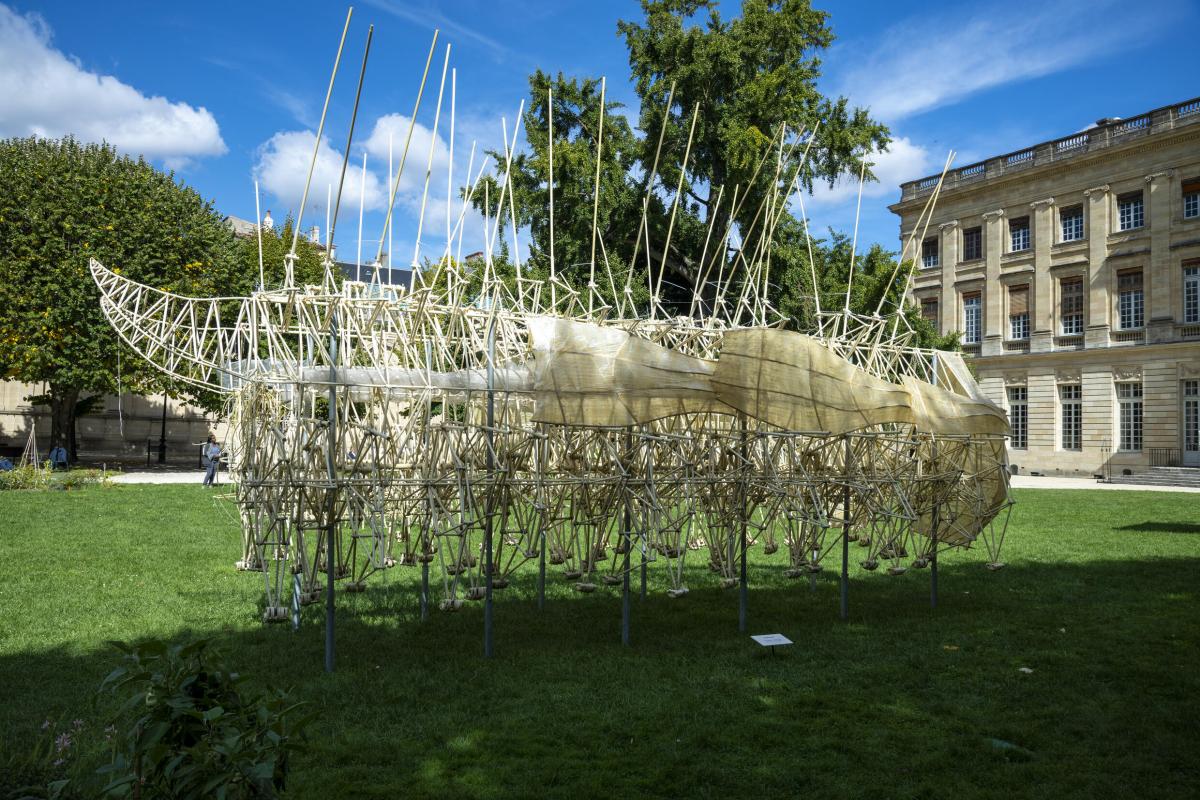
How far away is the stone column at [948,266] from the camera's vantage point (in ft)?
152

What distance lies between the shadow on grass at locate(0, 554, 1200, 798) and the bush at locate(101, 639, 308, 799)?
55cm

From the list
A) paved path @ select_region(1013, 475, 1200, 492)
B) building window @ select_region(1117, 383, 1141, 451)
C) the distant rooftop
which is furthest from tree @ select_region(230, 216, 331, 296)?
building window @ select_region(1117, 383, 1141, 451)

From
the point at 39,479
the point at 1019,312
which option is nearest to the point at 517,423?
the point at 39,479

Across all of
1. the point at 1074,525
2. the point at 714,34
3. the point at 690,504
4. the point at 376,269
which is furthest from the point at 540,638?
the point at 714,34

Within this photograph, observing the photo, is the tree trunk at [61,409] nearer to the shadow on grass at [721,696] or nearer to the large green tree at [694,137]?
the large green tree at [694,137]

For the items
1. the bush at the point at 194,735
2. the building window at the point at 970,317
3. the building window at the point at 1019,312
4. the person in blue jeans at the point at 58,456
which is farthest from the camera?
the building window at the point at 970,317

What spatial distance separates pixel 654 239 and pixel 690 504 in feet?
57.4

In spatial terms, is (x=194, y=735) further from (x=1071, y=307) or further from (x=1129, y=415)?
(x=1071, y=307)

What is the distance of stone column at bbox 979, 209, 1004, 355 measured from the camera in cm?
4431

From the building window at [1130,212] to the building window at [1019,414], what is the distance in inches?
Result: 344

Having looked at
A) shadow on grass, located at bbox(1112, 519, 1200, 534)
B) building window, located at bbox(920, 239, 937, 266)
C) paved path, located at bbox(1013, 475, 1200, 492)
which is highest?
building window, located at bbox(920, 239, 937, 266)

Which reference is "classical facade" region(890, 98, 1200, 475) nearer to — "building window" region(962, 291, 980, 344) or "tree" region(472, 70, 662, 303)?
"building window" region(962, 291, 980, 344)

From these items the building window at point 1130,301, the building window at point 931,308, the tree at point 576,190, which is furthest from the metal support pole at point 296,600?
the building window at point 931,308

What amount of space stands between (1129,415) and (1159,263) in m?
6.81
